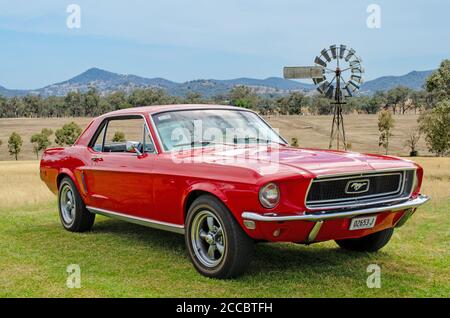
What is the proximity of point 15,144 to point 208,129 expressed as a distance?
264 ft

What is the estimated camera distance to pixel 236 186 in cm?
482

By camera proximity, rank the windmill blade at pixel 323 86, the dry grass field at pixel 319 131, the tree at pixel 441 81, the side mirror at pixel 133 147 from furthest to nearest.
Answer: the dry grass field at pixel 319 131, the tree at pixel 441 81, the windmill blade at pixel 323 86, the side mirror at pixel 133 147

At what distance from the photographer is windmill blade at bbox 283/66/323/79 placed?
32.7 meters

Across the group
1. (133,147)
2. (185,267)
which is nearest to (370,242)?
(185,267)

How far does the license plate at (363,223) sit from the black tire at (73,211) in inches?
163

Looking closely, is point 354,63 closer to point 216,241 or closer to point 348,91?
point 348,91

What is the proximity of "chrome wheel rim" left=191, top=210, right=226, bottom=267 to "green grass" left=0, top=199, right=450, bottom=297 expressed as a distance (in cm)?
20

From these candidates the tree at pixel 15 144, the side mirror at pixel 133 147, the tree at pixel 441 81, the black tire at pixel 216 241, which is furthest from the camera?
the tree at pixel 15 144

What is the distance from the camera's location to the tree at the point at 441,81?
157ft

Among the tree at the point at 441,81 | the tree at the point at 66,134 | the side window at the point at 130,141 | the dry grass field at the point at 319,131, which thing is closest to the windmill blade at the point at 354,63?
the tree at the point at 441,81

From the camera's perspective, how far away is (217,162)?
519 centimetres

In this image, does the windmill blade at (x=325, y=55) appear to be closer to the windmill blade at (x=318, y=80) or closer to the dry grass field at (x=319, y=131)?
the windmill blade at (x=318, y=80)

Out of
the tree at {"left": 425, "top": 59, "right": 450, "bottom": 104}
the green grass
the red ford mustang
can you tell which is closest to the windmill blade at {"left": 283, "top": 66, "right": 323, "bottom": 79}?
the tree at {"left": 425, "top": 59, "right": 450, "bottom": 104}

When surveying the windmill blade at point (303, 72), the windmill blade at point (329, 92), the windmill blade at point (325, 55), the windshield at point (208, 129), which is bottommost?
the windshield at point (208, 129)
